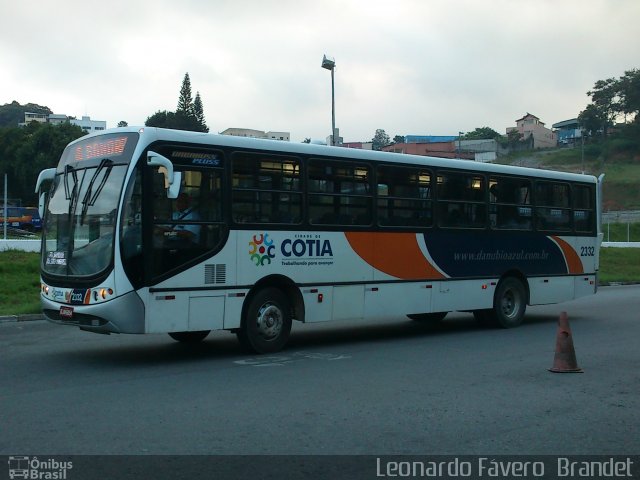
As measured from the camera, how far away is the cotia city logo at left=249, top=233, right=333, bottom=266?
1139 cm

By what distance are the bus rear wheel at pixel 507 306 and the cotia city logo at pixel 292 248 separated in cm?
468

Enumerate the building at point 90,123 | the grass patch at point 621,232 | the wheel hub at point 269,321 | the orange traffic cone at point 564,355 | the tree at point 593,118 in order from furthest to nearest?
the building at point 90,123 → the tree at point 593,118 → the grass patch at point 621,232 → the wheel hub at point 269,321 → the orange traffic cone at point 564,355

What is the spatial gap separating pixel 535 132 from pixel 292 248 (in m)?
125

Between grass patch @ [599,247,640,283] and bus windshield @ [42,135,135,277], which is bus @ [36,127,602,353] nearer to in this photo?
bus windshield @ [42,135,135,277]

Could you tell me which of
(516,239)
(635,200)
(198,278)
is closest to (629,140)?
(635,200)

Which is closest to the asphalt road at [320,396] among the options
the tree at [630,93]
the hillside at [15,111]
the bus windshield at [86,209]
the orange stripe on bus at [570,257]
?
the bus windshield at [86,209]

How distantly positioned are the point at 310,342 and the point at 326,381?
12.4 ft

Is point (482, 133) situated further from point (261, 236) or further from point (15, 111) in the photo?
point (261, 236)

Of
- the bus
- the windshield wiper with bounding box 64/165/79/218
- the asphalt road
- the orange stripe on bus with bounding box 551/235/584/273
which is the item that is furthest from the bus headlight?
the orange stripe on bus with bounding box 551/235/584/273

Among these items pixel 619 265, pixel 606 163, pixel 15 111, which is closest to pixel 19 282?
pixel 619 265

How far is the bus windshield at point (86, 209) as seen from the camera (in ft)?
33.7

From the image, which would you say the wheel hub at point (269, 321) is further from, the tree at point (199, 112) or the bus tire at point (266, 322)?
the tree at point (199, 112)

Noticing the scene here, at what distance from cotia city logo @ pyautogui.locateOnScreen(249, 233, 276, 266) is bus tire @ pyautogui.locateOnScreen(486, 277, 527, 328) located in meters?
5.77
